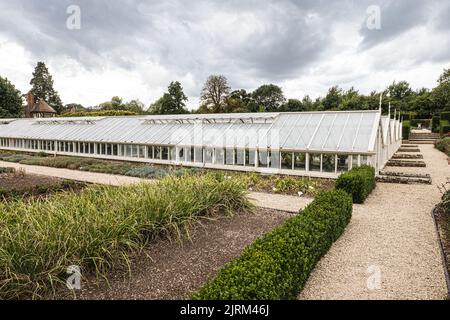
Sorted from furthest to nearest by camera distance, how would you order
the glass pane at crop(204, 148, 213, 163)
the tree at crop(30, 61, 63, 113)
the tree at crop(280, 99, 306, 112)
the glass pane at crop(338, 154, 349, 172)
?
the tree at crop(30, 61, 63, 113) → the tree at crop(280, 99, 306, 112) → the glass pane at crop(204, 148, 213, 163) → the glass pane at crop(338, 154, 349, 172)

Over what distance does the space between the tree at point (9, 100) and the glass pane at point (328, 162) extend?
49427mm

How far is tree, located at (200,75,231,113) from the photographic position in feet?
160

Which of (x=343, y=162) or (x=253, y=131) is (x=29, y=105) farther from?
(x=343, y=162)

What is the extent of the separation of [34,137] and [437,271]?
29.2 metres

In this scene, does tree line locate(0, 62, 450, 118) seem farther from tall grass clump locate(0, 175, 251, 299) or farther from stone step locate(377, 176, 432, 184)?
tall grass clump locate(0, 175, 251, 299)

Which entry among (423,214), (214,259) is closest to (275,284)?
(214,259)

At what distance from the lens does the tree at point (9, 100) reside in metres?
45.2

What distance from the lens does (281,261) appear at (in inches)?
172

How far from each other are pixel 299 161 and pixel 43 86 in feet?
199

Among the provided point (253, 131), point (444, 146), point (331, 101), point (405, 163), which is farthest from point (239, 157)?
point (331, 101)

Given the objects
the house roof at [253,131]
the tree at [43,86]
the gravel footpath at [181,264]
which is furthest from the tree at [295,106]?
the tree at [43,86]

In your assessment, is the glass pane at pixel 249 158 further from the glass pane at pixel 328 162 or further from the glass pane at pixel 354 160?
the glass pane at pixel 354 160

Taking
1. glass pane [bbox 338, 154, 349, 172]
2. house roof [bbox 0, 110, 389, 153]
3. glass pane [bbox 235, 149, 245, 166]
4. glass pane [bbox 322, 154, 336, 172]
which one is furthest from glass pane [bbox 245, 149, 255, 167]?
glass pane [bbox 338, 154, 349, 172]

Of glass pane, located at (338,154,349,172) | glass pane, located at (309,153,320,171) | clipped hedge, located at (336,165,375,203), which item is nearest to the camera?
clipped hedge, located at (336,165,375,203)
